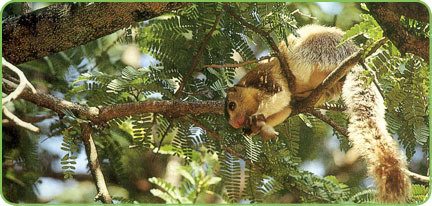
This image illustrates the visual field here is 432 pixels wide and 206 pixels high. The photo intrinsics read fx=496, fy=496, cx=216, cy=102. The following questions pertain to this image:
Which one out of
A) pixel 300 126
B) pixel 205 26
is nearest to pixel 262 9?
pixel 205 26

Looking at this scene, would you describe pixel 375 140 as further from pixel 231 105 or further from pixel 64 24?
pixel 64 24

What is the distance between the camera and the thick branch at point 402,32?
66.0 inches

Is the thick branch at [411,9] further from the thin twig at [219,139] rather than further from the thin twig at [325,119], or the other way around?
the thin twig at [219,139]

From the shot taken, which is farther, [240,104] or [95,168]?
[240,104]

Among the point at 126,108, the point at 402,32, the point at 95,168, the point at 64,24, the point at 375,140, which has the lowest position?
the point at 95,168

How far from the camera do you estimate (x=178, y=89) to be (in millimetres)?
2229

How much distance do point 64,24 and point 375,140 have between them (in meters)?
1.36

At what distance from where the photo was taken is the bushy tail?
5.76 feet

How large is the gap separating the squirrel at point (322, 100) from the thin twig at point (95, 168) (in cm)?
60

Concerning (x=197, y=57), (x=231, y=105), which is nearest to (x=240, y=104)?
(x=231, y=105)

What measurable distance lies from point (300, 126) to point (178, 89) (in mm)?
622

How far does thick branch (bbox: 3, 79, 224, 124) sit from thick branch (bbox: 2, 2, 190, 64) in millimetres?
271

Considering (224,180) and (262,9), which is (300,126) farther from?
(262,9)

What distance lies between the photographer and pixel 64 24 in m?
2.12
